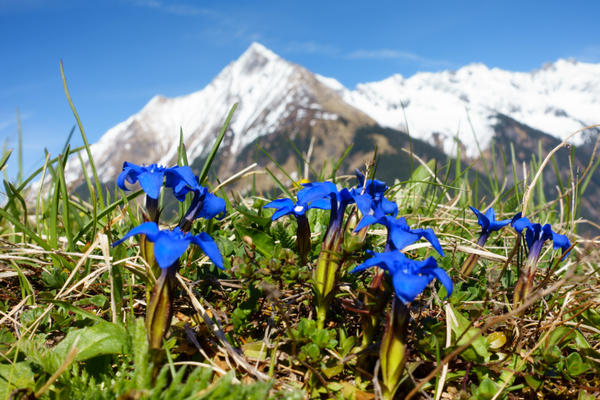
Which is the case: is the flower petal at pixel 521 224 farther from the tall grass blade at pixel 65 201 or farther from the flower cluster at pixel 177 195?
the tall grass blade at pixel 65 201

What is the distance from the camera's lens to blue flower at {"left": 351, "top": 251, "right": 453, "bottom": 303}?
1511mm

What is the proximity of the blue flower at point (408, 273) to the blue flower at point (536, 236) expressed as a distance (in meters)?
1.01

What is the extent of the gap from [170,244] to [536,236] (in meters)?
2.07

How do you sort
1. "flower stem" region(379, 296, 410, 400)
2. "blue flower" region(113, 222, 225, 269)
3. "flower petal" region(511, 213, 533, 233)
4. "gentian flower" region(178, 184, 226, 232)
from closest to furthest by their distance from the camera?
"blue flower" region(113, 222, 225, 269) → "flower stem" region(379, 296, 410, 400) → "gentian flower" region(178, 184, 226, 232) → "flower petal" region(511, 213, 533, 233)

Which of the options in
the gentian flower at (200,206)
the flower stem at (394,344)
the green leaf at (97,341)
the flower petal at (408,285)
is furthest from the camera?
the gentian flower at (200,206)

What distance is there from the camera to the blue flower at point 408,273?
1.51 metres

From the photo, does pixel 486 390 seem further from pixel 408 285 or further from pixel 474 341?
pixel 408 285

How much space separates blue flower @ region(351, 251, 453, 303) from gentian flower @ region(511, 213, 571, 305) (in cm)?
101

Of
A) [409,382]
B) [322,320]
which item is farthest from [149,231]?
[409,382]

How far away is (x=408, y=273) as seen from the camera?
1.61 metres

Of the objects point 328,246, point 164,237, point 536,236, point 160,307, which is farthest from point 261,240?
point 536,236

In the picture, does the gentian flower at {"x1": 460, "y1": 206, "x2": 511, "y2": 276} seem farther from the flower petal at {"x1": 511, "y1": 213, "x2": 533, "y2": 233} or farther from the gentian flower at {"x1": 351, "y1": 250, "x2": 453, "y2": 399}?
the gentian flower at {"x1": 351, "y1": 250, "x2": 453, "y2": 399}

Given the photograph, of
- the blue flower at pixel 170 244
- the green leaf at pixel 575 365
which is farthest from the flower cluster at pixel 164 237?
the green leaf at pixel 575 365

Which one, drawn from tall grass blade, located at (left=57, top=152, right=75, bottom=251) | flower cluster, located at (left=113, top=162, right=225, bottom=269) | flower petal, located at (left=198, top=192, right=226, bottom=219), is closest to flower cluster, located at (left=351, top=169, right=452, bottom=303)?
flower cluster, located at (left=113, top=162, right=225, bottom=269)
